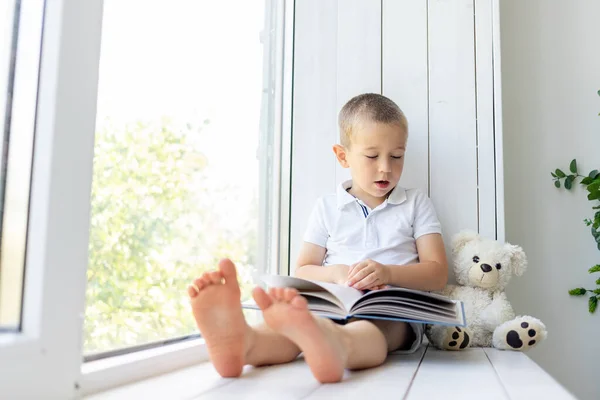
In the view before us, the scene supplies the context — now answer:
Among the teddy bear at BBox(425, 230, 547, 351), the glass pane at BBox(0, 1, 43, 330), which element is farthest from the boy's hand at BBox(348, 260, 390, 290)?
the glass pane at BBox(0, 1, 43, 330)

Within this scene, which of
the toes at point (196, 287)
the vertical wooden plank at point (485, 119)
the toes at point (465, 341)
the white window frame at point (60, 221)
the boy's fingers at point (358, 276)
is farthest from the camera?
the vertical wooden plank at point (485, 119)

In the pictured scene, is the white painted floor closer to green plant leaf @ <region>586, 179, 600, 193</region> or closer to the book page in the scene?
the book page

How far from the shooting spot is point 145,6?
41.0 inches

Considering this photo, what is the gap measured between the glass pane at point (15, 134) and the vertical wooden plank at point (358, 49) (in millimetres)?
883

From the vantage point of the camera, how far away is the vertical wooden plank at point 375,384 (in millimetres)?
760

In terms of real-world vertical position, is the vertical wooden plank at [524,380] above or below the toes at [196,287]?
below

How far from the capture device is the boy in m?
0.92

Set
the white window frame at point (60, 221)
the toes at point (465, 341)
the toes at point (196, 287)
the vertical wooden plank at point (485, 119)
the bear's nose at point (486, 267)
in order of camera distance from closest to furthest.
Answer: the white window frame at point (60, 221) → the toes at point (196, 287) → the toes at point (465, 341) → the bear's nose at point (486, 267) → the vertical wooden plank at point (485, 119)

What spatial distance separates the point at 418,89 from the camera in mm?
1470

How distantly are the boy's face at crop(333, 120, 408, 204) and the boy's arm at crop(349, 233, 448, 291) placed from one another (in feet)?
0.50

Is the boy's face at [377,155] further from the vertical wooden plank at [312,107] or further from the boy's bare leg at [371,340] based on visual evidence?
the boy's bare leg at [371,340]

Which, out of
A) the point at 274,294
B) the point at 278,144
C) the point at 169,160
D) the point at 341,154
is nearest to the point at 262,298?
the point at 274,294

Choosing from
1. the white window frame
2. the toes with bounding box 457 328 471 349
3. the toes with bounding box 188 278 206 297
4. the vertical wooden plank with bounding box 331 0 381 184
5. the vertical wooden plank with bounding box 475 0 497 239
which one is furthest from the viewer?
the vertical wooden plank with bounding box 331 0 381 184

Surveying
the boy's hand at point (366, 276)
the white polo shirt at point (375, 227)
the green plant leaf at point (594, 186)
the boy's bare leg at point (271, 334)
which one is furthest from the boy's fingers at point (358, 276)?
the green plant leaf at point (594, 186)
